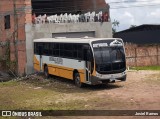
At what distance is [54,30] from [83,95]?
15.5m

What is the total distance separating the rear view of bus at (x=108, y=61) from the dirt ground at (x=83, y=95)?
0.71m

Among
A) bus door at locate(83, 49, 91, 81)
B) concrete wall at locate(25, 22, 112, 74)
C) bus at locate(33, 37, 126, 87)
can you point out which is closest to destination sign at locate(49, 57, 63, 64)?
A: bus at locate(33, 37, 126, 87)

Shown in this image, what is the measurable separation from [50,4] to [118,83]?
25001 mm

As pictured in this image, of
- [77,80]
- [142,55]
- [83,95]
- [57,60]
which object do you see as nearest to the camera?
[83,95]

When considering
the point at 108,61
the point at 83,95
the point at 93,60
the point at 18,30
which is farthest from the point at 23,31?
the point at 83,95

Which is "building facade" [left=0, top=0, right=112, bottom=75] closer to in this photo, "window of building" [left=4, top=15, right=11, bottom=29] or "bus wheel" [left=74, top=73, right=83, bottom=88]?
"window of building" [left=4, top=15, right=11, bottom=29]

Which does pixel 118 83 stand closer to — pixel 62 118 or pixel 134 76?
pixel 134 76

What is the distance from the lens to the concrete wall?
35.5 meters

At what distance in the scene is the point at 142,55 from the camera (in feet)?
128

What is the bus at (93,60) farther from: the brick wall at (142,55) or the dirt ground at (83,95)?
the brick wall at (142,55)

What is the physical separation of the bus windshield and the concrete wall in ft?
43.3

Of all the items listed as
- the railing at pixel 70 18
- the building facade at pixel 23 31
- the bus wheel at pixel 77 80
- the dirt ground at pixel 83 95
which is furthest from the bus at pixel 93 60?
the railing at pixel 70 18

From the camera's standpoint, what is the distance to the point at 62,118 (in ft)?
51.8

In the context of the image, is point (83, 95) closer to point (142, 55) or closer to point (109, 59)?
point (109, 59)
